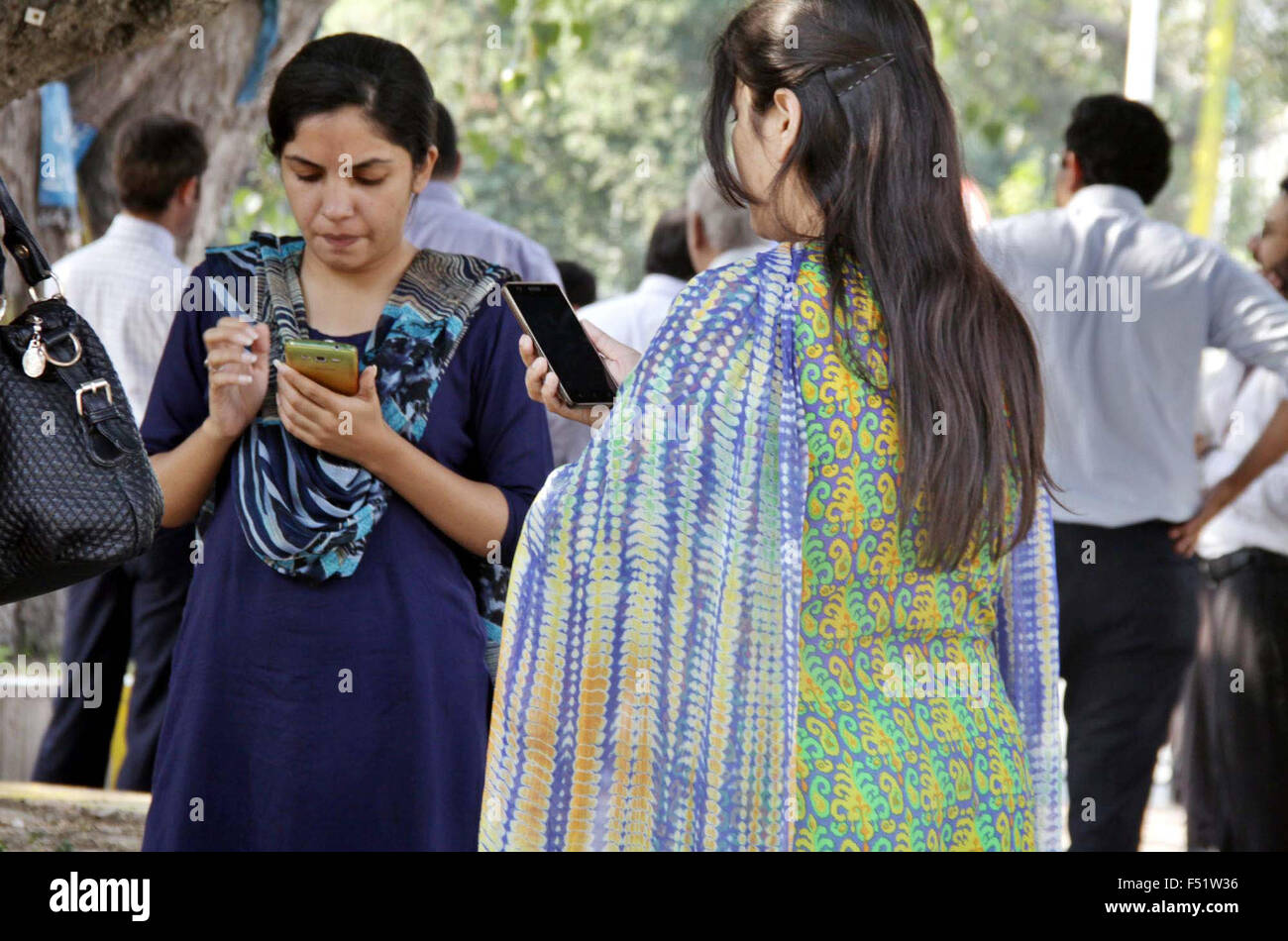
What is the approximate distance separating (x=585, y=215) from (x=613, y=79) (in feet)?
6.48

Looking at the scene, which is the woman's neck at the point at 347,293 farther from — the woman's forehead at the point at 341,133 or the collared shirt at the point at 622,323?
the collared shirt at the point at 622,323

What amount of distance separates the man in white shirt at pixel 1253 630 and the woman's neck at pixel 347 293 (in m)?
2.90

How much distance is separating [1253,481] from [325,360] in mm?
3116

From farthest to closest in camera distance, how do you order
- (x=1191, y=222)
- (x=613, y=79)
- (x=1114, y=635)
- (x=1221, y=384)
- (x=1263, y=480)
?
(x=613, y=79)
(x=1191, y=222)
(x=1221, y=384)
(x=1263, y=480)
(x=1114, y=635)

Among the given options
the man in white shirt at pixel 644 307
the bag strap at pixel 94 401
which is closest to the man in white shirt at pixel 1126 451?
the man in white shirt at pixel 644 307

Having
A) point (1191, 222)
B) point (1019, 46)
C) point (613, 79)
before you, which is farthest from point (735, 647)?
point (1019, 46)

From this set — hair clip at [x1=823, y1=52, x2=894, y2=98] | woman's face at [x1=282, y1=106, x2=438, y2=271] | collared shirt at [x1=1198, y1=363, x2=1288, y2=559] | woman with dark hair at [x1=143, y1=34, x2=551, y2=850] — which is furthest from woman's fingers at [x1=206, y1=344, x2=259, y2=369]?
collared shirt at [x1=1198, y1=363, x2=1288, y2=559]

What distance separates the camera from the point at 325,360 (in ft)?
7.91

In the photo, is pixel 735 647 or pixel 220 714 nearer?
pixel 735 647

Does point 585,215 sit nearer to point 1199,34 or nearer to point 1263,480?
point 1199,34

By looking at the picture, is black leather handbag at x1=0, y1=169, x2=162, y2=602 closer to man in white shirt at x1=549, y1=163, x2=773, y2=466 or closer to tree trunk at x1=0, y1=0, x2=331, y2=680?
man in white shirt at x1=549, y1=163, x2=773, y2=466

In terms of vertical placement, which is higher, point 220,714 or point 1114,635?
point 1114,635

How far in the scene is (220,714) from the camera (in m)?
2.49

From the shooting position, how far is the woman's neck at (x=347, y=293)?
2617 mm
